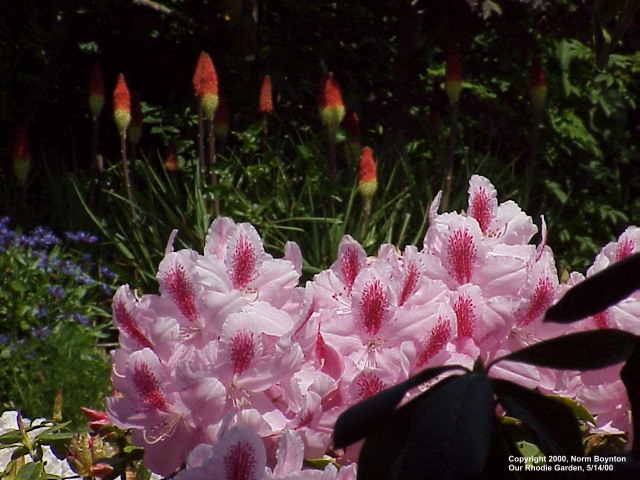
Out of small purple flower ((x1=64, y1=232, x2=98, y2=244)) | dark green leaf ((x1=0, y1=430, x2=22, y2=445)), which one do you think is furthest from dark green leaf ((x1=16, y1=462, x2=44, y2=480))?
small purple flower ((x1=64, y1=232, x2=98, y2=244))

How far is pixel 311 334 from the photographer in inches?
42.8

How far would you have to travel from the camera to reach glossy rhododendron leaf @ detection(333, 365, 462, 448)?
613 mm

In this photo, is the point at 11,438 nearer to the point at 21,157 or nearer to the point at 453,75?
the point at 453,75

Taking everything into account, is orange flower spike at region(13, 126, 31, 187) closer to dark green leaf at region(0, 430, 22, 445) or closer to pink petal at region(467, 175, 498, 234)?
dark green leaf at region(0, 430, 22, 445)

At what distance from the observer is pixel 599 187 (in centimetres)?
697

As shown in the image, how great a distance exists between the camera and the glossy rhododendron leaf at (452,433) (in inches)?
23.3

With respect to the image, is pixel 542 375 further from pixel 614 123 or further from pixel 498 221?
pixel 614 123

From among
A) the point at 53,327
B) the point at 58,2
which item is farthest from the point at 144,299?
the point at 58,2

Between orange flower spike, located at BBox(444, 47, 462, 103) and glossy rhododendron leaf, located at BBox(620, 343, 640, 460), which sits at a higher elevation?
glossy rhododendron leaf, located at BBox(620, 343, 640, 460)

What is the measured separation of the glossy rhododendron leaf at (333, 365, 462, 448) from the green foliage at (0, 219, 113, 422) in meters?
3.19

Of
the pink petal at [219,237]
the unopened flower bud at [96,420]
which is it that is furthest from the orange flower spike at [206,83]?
the pink petal at [219,237]

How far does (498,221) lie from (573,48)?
18.5 feet

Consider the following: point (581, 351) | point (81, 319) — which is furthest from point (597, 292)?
point (81, 319)

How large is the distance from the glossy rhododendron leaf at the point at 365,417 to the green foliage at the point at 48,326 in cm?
319
